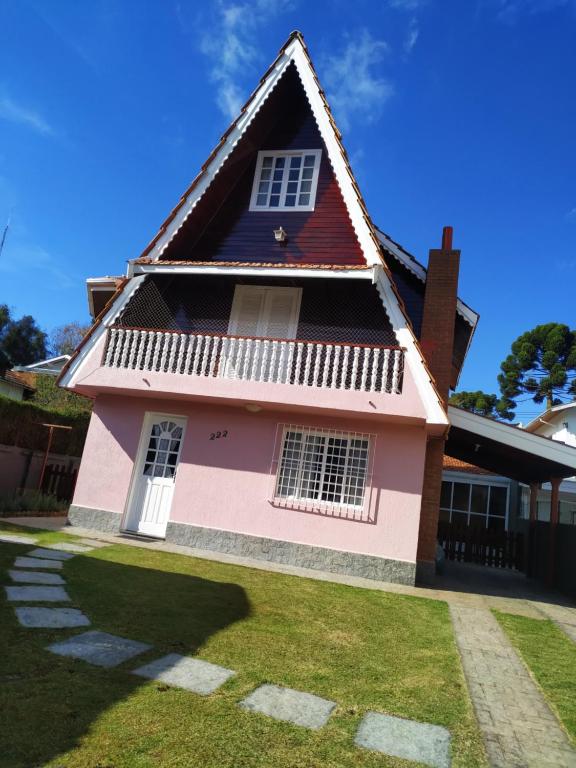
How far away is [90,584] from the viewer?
20.6ft

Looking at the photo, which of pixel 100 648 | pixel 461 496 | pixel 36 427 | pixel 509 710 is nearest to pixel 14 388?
pixel 36 427

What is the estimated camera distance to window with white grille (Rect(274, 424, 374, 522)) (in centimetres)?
1039

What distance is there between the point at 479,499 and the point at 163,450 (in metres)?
15.6

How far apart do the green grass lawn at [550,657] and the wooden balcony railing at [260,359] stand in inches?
173

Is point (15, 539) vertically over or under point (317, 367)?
under

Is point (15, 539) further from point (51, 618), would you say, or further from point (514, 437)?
point (514, 437)

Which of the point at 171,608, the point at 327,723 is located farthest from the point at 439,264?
the point at 327,723

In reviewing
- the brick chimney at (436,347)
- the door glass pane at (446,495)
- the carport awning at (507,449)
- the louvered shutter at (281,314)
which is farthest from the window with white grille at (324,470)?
the door glass pane at (446,495)

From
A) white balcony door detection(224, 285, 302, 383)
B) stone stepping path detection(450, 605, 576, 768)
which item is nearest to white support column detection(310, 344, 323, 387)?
white balcony door detection(224, 285, 302, 383)

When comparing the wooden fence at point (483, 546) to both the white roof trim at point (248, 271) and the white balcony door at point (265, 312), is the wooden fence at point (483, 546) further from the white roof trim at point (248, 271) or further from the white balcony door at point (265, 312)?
the white roof trim at point (248, 271)

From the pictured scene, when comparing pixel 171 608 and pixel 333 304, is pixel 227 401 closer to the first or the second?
pixel 333 304

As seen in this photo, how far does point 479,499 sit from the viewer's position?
22.3m

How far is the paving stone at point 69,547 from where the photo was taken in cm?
838

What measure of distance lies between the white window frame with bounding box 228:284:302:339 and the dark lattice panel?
0.11 m
